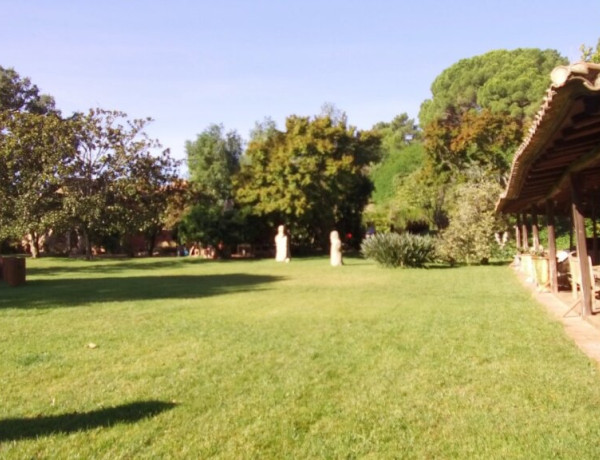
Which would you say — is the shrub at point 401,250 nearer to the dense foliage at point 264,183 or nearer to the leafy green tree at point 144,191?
the dense foliage at point 264,183

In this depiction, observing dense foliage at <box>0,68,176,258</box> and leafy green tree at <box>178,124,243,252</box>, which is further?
leafy green tree at <box>178,124,243,252</box>

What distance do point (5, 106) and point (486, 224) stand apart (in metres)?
27.9

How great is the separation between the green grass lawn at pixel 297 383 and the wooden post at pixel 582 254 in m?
0.60

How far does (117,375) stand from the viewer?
5.23 m

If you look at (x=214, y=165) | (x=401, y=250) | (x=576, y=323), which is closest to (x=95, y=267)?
(x=401, y=250)

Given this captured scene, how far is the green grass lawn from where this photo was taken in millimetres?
3510

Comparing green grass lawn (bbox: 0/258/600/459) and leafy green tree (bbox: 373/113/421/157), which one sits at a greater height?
leafy green tree (bbox: 373/113/421/157)

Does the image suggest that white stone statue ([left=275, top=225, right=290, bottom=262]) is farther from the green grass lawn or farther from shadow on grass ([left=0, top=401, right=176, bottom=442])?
shadow on grass ([left=0, top=401, right=176, bottom=442])

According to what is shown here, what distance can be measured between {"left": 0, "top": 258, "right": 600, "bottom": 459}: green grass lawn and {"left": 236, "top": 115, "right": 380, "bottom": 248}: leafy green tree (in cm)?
1973

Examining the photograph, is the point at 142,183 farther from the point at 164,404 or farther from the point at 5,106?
the point at 164,404

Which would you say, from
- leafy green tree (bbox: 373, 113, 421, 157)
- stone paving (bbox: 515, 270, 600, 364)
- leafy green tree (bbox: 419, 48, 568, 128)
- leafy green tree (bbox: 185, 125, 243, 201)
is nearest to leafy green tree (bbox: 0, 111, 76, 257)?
leafy green tree (bbox: 185, 125, 243, 201)

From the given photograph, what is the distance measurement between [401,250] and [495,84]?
26.4 m

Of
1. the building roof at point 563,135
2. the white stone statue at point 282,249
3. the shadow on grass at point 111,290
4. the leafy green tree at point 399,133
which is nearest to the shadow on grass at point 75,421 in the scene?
the building roof at point 563,135

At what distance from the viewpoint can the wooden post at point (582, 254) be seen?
7348mm
